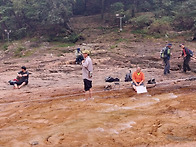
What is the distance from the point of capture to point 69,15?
25.3 m

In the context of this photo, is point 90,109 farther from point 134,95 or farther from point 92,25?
point 92,25

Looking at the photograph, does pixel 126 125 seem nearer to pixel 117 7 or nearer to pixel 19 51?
pixel 19 51

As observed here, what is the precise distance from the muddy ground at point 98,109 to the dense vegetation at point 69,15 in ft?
27.5

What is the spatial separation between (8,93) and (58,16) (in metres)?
15.3

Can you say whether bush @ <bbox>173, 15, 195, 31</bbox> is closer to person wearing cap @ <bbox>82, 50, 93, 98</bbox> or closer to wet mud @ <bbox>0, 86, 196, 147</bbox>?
wet mud @ <bbox>0, 86, 196, 147</bbox>

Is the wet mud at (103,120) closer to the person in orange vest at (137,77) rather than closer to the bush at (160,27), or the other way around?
the person in orange vest at (137,77)

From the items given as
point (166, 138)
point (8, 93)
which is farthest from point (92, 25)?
point (166, 138)

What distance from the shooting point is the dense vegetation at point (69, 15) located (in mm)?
22681

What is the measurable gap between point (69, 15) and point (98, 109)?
20105 mm

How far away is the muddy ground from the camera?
454 centimetres

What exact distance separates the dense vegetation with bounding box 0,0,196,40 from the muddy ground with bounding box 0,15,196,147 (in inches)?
330

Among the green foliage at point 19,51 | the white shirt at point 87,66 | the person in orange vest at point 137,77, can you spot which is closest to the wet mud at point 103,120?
the person in orange vest at point 137,77

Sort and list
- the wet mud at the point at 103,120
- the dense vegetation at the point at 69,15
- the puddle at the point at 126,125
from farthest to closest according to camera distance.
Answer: the dense vegetation at the point at 69,15, the puddle at the point at 126,125, the wet mud at the point at 103,120

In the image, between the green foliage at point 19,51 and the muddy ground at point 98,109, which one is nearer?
the muddy ground at point 98,109
